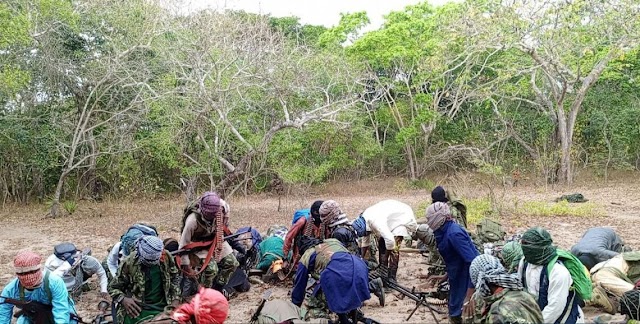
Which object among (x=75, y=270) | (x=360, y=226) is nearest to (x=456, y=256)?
(x=360, y=226)

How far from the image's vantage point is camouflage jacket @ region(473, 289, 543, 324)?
3174 mm

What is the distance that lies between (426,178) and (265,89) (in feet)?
32.1

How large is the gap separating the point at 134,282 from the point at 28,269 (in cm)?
81

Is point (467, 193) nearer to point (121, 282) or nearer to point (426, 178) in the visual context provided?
point (426, 178)

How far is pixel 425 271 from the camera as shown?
7.46 metres

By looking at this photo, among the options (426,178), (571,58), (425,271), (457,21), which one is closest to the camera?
(425,271)

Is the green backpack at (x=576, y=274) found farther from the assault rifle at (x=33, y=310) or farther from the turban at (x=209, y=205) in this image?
the assault rifle at (x=33, y=310)

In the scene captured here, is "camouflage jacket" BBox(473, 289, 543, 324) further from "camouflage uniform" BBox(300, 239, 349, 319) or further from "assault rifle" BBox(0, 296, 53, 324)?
"assault rifle" BBox(0, 296, 53, 324)

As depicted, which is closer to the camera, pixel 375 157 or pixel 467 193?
pixel 467 193

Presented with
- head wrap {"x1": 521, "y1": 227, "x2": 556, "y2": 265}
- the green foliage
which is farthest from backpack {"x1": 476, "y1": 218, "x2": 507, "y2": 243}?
the green foliage

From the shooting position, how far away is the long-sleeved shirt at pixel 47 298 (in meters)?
4.02

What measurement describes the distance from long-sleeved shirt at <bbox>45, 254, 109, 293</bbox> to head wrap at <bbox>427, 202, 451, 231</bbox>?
3525 millimetres

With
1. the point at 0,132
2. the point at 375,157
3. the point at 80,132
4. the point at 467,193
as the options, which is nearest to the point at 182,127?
the point at 80,132

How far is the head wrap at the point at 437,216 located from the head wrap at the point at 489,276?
1.09m
